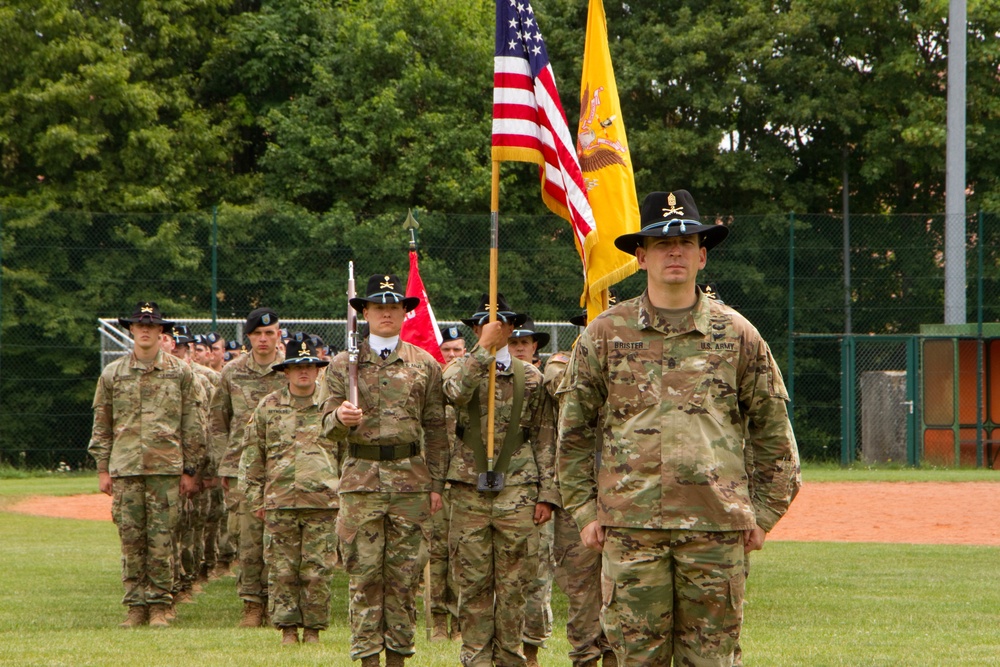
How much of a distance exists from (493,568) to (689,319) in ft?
9.95

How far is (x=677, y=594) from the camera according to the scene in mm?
5684

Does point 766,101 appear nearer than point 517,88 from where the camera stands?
No

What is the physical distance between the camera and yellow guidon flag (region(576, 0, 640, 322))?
864 cm

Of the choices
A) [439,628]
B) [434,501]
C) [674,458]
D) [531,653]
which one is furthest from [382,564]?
[674,458]

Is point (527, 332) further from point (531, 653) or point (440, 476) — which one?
point (531, 653)

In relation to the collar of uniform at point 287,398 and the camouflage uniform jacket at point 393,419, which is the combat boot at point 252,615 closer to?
the collar of uniform at point 287,398

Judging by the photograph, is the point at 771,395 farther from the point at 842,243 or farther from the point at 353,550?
the point at 842,243

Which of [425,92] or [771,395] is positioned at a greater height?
[425,92]

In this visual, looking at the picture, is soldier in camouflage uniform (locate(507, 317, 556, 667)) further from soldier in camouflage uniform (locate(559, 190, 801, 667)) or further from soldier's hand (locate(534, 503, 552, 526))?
soldier in camouflage uniform (locate(559, 190, 801, 667))

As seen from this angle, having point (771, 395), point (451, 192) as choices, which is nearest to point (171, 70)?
point (451, 192)

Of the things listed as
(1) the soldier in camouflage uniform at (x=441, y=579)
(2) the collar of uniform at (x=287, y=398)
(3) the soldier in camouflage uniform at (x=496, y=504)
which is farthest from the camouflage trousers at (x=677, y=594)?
(2) the collar of uniform at (x=287, y=398)

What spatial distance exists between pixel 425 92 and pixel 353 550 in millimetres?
25456

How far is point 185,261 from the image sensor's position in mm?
24047

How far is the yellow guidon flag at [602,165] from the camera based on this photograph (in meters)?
8.64
